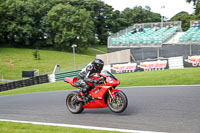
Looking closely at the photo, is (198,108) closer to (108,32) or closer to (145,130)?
(145,130)

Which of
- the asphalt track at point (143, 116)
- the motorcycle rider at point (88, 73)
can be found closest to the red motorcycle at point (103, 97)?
the motorcycle rider at point (88, 73)

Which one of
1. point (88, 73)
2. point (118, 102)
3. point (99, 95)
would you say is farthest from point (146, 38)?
point (118, 102)

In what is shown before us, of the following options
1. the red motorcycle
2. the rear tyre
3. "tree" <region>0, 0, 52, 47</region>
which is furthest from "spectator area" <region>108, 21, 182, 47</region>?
"tree" <region>0, 0, 52, 47</region>

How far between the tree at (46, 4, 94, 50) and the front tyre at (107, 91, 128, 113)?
57.8 meters

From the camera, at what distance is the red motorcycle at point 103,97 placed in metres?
6.53

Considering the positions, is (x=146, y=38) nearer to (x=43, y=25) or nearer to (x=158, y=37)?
(x=158, y=37)

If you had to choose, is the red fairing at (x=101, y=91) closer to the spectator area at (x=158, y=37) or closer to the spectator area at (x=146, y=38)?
the spectator area at (x=158, y=37)

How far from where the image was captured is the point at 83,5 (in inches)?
3199

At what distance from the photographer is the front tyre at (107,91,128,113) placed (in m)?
6.36

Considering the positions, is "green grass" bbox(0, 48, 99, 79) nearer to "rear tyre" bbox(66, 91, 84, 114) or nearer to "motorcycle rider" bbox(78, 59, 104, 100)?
"rear tyre" bbox(66, 91, 84, 114)

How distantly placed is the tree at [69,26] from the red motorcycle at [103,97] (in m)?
56.9

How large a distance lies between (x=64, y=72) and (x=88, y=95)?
2087cm

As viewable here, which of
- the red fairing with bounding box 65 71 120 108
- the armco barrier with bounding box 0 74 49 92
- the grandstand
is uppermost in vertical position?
the grandstand

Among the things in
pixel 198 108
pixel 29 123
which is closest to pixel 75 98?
pixel 29 123
